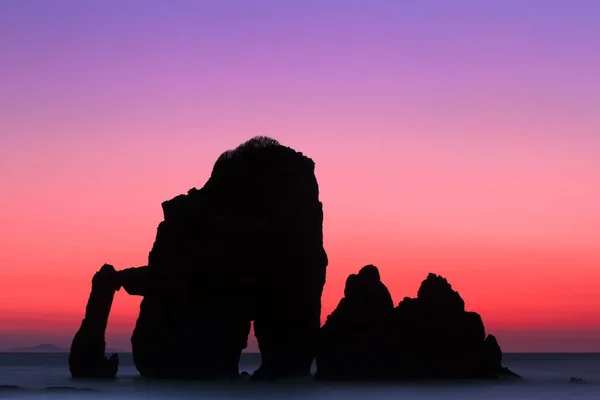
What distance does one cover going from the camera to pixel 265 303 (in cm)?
7525

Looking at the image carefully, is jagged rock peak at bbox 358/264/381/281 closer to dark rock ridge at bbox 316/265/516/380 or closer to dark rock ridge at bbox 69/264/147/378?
dark rock ridge at bbox 316/265/516/380

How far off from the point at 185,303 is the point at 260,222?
8200 mm

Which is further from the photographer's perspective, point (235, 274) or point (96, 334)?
point (96, 334)

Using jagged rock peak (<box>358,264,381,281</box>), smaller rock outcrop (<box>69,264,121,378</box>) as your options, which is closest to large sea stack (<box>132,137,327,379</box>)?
smaller rock outcrop (<box>69,264,121,378</box>)

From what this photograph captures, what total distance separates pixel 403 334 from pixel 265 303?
423 inches

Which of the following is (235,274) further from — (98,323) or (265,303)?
(98,323)

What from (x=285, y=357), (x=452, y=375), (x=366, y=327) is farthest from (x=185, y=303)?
(x=452, y=375)

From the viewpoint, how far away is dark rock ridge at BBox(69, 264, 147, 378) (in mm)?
75125

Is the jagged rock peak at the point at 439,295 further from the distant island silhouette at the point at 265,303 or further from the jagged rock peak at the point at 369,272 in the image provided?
the jagged rock peak at the point at 369,272

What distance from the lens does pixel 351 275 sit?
73.4m

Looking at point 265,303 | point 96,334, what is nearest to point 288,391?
point 265,303

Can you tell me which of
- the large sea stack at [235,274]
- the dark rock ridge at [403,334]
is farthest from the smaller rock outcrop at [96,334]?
the dark rock ridge at [403,334]

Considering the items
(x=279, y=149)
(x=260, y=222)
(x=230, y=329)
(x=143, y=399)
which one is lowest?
(x=143, y=399)

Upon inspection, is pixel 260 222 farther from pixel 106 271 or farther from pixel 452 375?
pixel 452 375
